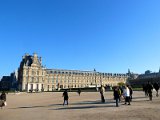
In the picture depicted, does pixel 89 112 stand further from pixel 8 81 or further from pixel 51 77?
pixel 8 81

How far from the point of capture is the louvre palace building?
13012cm

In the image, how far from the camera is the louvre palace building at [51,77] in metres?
130

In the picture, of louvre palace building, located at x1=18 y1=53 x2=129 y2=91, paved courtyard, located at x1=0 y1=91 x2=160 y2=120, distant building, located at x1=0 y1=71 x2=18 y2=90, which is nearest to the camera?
paved courtyard, located at x1=0 y1=91 x2=160 y2=120

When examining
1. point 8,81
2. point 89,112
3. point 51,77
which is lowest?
point 89,112

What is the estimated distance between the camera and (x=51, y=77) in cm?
15325

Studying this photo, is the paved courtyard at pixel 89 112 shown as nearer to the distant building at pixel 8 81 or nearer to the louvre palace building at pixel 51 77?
the louvre palace building at pixel 51 77

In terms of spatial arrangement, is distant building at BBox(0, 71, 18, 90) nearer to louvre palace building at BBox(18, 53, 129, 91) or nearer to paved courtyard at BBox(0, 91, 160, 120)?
louvre palace building at BBox(18, 53, 129, 91)

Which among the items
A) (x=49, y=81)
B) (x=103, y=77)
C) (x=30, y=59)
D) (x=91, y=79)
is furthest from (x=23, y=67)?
(x=103, y=77)

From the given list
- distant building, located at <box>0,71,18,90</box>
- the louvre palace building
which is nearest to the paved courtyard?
the louvre palace building

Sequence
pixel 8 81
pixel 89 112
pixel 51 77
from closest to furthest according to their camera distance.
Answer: pixel 89 112, pixel 51 77, pixel 8 81

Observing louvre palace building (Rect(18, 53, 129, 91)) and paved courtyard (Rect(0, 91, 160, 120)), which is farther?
louvre palace building (Rect(18, 53, 129, 91))

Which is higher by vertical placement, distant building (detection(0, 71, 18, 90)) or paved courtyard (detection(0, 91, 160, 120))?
distant building (detection(0, 71, 18, 90))

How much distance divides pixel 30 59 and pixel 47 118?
122 m

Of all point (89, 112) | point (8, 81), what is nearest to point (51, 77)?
point (8, 81)
